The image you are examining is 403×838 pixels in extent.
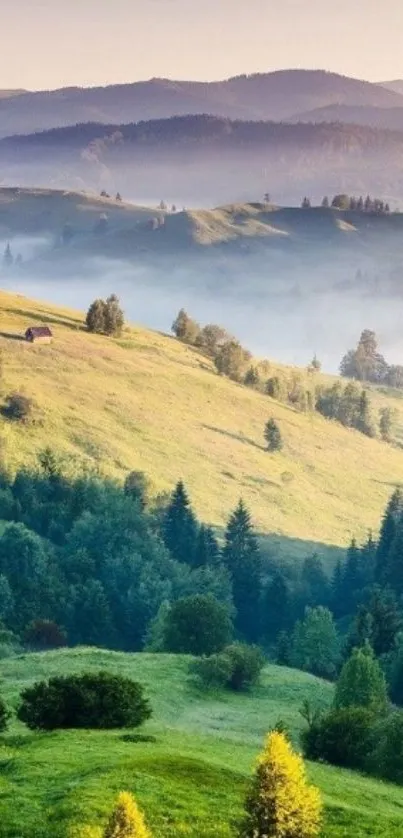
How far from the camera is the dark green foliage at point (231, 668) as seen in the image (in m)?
76.8

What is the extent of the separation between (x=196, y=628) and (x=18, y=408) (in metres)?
80.9

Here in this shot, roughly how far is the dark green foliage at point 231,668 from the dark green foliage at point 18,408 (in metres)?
90.6

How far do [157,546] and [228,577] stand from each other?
955cm

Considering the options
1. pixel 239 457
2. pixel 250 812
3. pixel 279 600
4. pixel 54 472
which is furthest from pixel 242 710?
pixel 239 457

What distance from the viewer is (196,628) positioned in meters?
94.0

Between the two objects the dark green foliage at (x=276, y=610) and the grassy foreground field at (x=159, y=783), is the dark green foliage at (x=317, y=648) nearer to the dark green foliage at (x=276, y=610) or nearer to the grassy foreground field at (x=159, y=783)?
the dark green foliage at (x=276, y=610)

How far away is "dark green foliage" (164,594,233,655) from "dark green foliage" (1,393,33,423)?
76.9 meters

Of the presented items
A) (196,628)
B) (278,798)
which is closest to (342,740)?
(278,798)

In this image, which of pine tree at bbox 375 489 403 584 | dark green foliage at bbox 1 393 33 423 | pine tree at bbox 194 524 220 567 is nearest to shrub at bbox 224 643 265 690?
pine tree at bbox 375 489 403 584

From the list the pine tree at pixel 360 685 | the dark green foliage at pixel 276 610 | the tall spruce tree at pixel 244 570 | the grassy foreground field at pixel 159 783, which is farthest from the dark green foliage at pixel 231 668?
the dark green foliage at pixel 276 610

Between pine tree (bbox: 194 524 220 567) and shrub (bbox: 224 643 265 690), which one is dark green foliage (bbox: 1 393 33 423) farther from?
shrub (bbox: 224 643 265 690)

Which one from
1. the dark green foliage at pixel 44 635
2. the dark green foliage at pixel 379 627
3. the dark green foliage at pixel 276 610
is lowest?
the dark green foliage at pixel 276 610

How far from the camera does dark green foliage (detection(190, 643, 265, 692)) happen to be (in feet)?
252

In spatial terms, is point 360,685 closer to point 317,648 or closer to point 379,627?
point 379,627
